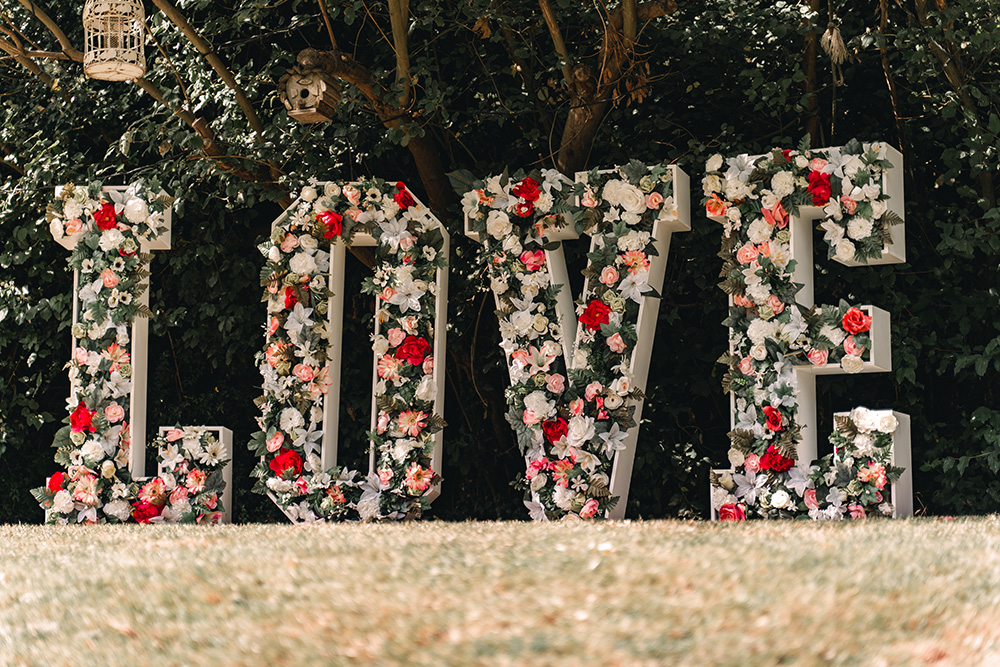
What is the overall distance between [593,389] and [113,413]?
2.55 m

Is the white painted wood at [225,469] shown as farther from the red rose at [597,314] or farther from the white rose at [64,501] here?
the red rose at [597,314]

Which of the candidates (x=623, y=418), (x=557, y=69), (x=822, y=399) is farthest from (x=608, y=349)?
(x=557, y=69)

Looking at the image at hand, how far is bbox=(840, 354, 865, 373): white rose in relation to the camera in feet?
16.4

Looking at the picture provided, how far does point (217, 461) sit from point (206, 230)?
1.60 meters

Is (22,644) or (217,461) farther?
(217,461)

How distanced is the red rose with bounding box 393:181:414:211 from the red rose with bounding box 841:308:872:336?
2302 mm

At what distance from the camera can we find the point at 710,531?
13.3 ft

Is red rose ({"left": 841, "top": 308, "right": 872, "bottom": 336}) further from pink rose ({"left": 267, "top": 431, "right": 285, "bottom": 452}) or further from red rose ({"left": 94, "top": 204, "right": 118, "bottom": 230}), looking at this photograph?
Result: red rose ({"left": 94, "top": 204, "right": 118, "bottom": 230})

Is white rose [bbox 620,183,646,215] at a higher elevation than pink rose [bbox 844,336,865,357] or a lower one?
higher

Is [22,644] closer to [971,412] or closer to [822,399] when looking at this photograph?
[822,399]

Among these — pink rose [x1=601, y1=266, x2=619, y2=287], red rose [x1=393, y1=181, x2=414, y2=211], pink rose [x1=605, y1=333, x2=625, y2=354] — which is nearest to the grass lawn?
pink rose [x1=605, y1=333, x2=625, y2=354]

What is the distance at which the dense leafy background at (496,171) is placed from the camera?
5793 millimetres

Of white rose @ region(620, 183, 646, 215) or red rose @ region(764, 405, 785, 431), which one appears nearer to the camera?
red rose @ region(764, 405, 785, 431)

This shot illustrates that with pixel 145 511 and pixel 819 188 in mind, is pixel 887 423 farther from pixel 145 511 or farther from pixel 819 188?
pixel 145 511
